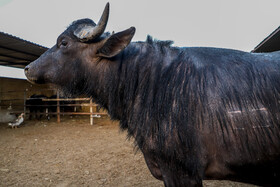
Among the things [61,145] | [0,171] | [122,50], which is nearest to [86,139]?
[61,145]

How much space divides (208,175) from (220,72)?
906 millimetres

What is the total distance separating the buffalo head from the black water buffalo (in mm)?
12

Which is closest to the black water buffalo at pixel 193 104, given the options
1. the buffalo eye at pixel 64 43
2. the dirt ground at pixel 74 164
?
the buffalo eye at pixel 64 43

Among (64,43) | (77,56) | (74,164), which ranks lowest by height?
(74,164)

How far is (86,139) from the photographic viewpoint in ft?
21.5

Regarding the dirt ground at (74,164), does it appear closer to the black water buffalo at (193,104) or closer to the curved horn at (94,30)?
the black water buffalo at (193,104)

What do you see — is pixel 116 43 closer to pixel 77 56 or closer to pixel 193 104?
pixel 77 56

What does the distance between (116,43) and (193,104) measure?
1.01m

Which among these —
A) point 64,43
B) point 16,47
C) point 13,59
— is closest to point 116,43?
point 64,43

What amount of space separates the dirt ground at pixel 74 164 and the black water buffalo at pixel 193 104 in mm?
641

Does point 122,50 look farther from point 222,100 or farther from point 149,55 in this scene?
point 222,100

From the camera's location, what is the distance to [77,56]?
6.75 feet

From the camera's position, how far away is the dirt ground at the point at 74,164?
333 cm

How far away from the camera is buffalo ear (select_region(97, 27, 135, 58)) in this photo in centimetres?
184
